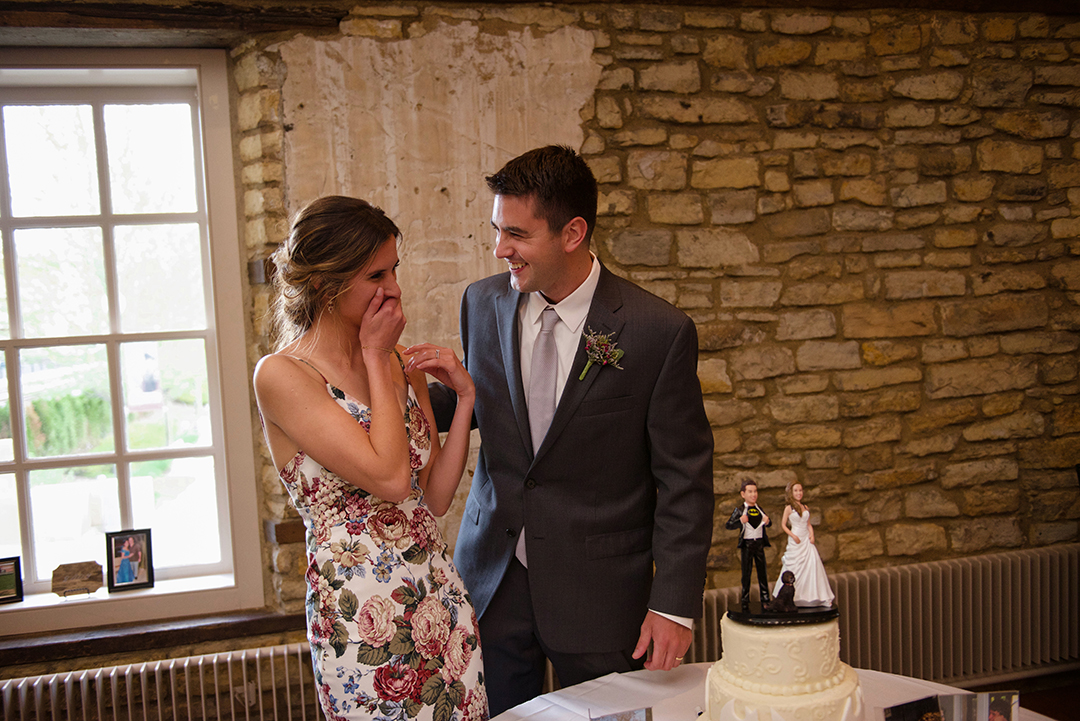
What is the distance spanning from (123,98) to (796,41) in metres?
2.68

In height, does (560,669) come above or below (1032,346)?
below

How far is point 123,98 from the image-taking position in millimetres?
2922

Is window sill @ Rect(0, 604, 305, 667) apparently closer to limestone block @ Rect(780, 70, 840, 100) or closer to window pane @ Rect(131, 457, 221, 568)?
window pane @ Rect(131, 457, 221, 568)

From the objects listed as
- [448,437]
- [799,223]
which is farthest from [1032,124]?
[448,437]

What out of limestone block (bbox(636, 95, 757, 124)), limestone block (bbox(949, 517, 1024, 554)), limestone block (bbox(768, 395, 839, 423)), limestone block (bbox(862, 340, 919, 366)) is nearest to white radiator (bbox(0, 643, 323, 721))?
limestone block (bbox(768, 395, 839, 423))

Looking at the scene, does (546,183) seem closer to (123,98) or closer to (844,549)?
(123,98)

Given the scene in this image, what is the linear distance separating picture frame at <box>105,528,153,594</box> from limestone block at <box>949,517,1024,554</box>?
3.37 m

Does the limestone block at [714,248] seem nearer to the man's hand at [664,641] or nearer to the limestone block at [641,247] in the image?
the limestone block at [641,247]

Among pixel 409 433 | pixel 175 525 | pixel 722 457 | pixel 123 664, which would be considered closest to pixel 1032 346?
pixel 722 457

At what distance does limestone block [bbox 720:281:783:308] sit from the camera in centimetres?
319

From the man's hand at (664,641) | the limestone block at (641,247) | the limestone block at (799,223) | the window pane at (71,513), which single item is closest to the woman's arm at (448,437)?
the man's hand at (664,641)

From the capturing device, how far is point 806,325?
3.26 metres

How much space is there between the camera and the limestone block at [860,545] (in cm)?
333

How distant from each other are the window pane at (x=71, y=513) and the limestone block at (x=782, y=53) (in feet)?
9.99
